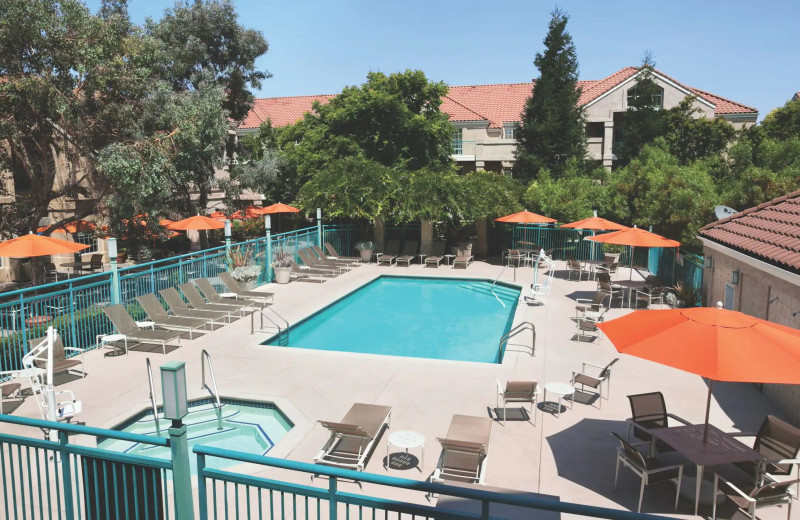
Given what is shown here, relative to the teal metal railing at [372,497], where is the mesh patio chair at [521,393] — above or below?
below

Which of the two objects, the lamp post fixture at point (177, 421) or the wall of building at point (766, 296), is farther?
the wall of building at point (766, 296)

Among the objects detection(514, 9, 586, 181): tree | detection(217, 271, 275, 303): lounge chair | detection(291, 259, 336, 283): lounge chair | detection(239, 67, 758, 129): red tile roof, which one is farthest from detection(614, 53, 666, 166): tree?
detection(217, 271, 275, 303): lounge chair

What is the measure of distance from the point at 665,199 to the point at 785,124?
727 inches

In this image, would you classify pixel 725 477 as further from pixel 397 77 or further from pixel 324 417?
pixel 397 77

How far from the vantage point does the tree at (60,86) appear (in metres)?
15.8

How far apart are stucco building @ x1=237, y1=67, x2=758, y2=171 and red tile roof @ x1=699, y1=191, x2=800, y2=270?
23339mm

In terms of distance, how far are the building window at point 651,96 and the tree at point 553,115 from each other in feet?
11.0

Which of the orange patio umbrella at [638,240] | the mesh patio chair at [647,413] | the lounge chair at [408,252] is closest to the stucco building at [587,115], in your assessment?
the lounge chair at [408,252]

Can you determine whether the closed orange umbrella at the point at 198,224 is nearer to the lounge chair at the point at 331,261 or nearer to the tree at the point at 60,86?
the tree at the point at 60,86

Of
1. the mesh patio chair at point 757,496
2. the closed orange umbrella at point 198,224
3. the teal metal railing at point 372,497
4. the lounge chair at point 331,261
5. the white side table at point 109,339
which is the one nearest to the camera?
the teal metal railing at point 372,497

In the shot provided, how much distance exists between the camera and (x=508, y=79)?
46188mm

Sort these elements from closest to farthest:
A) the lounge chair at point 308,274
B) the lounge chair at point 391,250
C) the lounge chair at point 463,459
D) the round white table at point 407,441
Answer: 1. the lounge chair at point 463,459
2. the round white table at point 407,441
3. the lounge chair at point 308,274
4. the lounge chair at point 391,250

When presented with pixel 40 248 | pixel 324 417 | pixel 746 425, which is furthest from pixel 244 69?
pixel 746 425

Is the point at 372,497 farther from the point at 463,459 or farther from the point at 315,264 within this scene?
the point at 315,264
